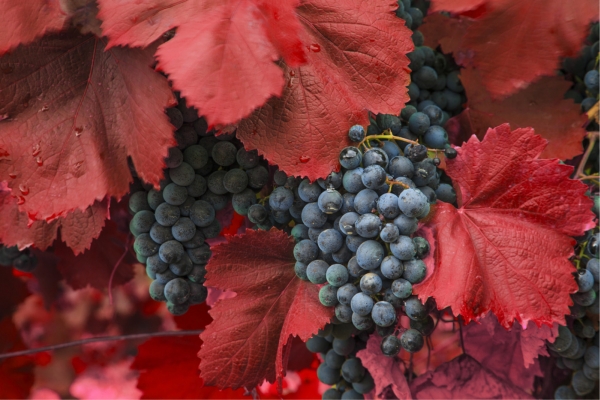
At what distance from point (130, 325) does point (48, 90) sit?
68 cm

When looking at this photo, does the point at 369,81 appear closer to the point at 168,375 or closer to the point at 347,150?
the point at 347,150

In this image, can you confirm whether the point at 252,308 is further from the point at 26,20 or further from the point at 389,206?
the point at 26,20

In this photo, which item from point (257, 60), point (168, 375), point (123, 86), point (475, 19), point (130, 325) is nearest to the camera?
point (257, 60)

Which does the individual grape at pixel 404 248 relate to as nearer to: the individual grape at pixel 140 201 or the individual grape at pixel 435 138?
the individual grape at pixel 435 138

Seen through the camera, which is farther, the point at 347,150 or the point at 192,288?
the point at 192,288

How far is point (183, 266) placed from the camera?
2.09 feet

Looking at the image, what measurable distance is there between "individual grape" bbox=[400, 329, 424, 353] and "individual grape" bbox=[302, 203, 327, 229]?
0.54 feet

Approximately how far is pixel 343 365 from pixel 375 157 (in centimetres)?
34

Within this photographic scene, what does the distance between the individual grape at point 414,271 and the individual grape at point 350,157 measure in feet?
0.39

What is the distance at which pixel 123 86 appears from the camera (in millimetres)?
582

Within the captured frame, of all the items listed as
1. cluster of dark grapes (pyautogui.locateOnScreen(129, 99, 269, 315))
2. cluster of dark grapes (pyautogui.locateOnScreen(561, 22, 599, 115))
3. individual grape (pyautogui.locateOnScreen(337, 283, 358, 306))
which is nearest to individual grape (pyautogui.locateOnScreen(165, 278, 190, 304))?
cluster of dark grapes (pyautogui.locateOnScreen(129, 99, 269, 315))

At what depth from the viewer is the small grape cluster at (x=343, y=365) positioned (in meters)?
0.72

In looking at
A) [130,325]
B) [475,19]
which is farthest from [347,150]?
[130,325]

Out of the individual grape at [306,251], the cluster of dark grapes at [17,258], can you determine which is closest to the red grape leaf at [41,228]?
the cluster of dark grapes at [17,258]
